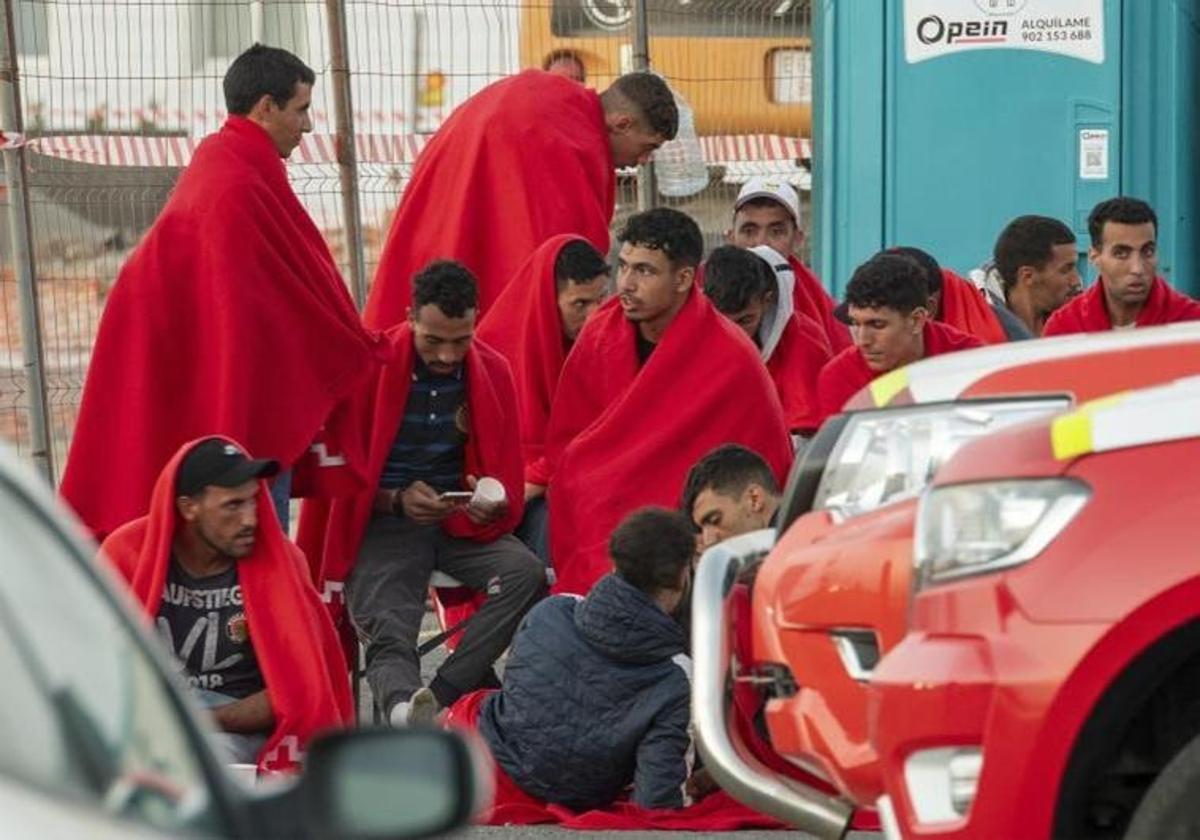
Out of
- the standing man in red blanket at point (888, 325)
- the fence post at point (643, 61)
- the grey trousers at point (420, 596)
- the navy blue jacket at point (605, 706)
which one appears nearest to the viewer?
the navy blue jacket at point (605, 706)

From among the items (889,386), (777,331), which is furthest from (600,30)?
(889,386)

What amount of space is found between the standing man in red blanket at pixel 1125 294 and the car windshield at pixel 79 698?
5783 millimetres

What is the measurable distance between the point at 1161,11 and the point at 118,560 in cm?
544

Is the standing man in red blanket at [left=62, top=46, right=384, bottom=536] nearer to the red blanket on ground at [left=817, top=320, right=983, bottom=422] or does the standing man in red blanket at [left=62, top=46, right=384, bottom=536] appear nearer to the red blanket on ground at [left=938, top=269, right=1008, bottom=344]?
the red blanket on ground at [left=817, top=320, right=983, bottom=422]

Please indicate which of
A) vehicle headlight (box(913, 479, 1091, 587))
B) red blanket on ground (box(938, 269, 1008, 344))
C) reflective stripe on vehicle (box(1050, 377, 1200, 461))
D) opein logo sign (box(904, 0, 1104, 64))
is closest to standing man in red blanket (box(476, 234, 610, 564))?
red blanket on ground (box(938, 269, 1008, 344))

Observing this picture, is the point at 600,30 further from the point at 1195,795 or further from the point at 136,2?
the point at 1195,795

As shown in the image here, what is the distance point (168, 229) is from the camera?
8.73m

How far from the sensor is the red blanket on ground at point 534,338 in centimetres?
952

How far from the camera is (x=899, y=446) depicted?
Answer: 17.9ft

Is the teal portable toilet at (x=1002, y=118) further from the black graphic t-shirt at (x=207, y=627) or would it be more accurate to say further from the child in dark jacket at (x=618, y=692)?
the black graphic t-shirt at (x=207, y=627)

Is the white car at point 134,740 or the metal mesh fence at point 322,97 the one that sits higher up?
the metal mesh fence at point 322,97

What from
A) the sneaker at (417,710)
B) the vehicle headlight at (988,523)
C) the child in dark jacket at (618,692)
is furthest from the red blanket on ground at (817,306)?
the vehicle headlight at (988,523)

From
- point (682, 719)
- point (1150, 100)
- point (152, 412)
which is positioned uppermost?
point (1150, 100)

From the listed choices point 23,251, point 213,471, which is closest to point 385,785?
point 213,471
